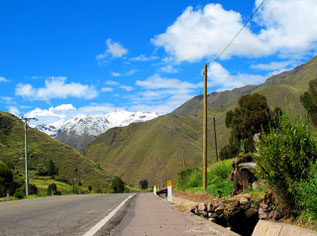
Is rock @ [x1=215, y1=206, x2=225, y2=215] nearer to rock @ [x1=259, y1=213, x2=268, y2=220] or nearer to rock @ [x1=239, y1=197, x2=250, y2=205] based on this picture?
rock @ [x1=239, y1=197, x2=250, y2=205]

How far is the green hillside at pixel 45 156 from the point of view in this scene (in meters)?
97.1

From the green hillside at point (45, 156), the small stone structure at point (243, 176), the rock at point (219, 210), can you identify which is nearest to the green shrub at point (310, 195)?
the rock at point (219, 210)

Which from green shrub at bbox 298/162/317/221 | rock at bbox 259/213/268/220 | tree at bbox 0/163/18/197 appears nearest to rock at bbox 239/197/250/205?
rock at bbox 259/213/268/220

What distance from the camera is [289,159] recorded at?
6391mm

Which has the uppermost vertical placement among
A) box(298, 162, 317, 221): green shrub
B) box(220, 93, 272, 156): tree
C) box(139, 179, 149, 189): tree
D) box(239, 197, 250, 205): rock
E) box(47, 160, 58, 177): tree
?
box(220, 93, 272, 156): tree

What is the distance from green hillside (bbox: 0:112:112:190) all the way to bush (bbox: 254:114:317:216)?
91170mm

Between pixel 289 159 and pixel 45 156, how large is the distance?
102752 mm

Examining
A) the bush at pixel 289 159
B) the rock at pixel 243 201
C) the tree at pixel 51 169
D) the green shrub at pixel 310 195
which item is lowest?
the tree at pixel 51 169

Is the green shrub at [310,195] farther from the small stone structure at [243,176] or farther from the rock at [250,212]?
the small stone structure at [243,176]

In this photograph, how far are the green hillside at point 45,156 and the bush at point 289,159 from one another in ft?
299

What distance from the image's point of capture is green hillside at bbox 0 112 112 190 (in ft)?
319

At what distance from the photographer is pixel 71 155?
357ft

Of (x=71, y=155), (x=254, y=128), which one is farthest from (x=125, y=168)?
(x=254, y=128)

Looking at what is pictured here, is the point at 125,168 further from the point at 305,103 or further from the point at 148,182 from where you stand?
the point at 305,103
